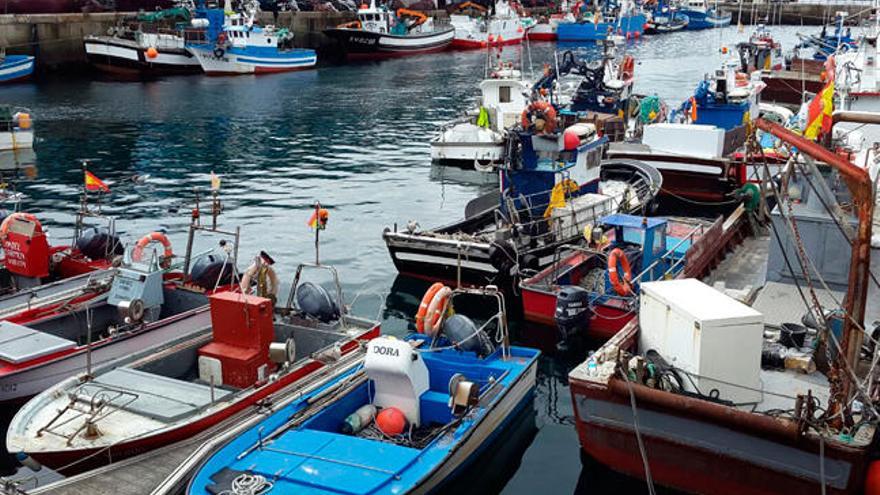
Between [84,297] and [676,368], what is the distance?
10.9 meters

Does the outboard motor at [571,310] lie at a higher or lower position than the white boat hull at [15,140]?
lower

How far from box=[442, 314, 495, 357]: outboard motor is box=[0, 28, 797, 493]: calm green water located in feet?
5.08

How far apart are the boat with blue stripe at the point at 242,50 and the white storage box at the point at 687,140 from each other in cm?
4043

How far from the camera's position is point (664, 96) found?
177 ft

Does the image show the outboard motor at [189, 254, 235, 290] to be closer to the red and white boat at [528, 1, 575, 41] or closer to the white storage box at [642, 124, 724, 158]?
the white storage box at [642, 124, 724, 158]

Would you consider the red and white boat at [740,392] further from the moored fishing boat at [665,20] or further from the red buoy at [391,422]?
the moored fishing boat at [665,20]

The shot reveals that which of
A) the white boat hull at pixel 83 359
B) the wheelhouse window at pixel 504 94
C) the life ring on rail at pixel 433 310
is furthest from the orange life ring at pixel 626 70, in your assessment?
the white boat hull at pixel 83 359

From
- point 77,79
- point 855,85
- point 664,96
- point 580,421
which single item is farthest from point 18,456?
point 77,79

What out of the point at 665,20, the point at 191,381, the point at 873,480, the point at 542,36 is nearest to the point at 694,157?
the point at 873,480

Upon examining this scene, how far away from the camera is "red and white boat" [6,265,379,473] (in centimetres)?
1197

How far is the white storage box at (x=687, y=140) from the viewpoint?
28.4 meters

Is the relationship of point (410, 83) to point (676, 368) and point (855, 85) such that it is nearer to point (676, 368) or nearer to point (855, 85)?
point (855, 85)

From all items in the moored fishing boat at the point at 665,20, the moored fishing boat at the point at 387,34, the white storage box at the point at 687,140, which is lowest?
the white storage box at the point at 687,140

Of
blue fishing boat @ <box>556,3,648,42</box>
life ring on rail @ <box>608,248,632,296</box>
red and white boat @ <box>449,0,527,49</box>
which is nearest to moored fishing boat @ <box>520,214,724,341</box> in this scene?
life ring on rail @ <box>608,248,632,296</box>
